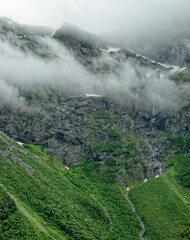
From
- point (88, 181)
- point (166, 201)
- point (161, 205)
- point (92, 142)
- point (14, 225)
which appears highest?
point (14, 225)

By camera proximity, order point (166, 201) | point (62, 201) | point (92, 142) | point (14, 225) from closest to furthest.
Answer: point (14, 225) < point (62, 201) < point (166, 201) < point (92, 142)

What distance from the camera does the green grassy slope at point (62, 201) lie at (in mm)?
96312

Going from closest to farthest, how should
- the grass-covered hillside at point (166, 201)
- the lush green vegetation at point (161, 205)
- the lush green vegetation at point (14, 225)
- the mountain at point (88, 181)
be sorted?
the lush green vegetation at point (14, 225) < the mountain at point (88, 181) < the lush green vegetation at point (161, 205) < the grass-covered hillside at point (166, 201)

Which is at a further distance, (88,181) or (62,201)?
(88,181)

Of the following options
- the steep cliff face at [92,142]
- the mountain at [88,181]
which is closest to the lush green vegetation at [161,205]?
the mountain at [88,181]

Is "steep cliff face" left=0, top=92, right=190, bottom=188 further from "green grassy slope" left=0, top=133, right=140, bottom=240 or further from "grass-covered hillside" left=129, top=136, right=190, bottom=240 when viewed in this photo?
"green grassy slope" left=0, top=133, right=140, bottom=240

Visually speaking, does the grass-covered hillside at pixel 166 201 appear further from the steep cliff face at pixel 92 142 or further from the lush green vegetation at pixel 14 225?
the lush green vegetation at pixel 14 225

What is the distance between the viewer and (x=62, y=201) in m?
115

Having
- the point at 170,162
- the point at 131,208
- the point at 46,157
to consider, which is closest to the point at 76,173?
the point at 46,157

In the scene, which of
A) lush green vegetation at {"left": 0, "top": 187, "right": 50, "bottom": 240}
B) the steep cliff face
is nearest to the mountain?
lush green vegetation at {"left": 0, "top": 187, "right": 50, "bottom": 240}

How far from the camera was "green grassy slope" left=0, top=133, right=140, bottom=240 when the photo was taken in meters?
96.3

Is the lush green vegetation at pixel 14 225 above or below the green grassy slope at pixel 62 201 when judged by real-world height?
above

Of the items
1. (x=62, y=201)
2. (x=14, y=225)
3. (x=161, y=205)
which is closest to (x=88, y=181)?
(x=62, y=201)

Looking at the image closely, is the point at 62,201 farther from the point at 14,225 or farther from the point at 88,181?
the point at 88,181
